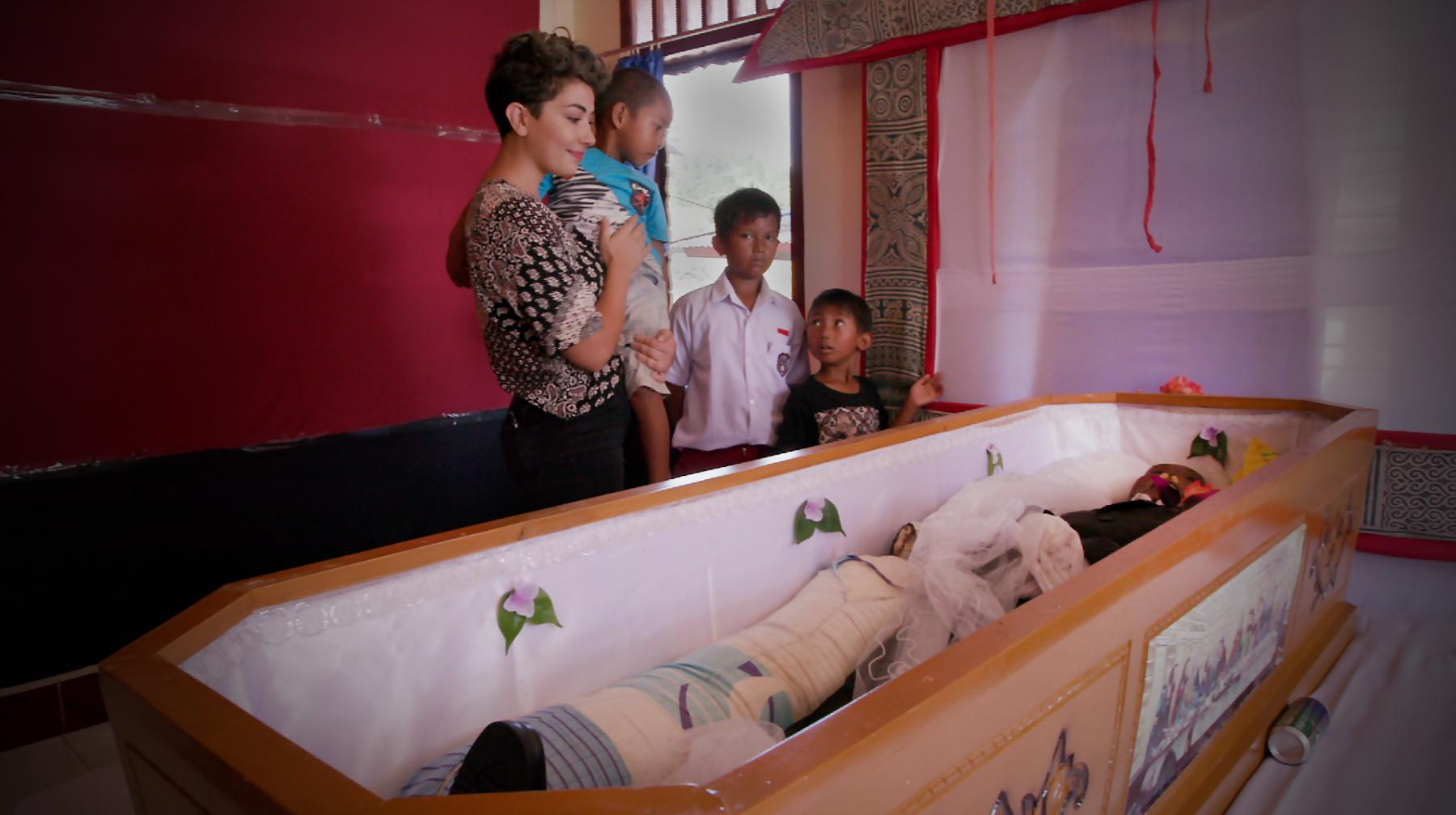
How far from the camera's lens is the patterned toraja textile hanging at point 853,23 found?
2.27 meters

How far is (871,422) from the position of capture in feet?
7.36

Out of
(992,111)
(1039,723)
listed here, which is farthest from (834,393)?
(1039,723)

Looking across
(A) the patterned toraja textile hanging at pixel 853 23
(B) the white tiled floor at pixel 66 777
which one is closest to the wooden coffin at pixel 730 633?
(B) the white tiled floor at pixel 66 777

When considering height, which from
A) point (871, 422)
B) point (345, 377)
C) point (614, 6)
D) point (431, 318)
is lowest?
point (871, 422)

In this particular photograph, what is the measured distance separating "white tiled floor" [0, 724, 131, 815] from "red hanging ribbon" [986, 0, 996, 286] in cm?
251

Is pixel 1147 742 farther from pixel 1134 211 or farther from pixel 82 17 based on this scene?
pixel 82 17

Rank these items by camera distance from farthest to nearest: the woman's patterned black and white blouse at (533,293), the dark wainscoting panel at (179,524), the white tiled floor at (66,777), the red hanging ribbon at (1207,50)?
the red hanging ribbon at (1207,50) < the dark wainscoting panel at (179,524) < the white tiled floor at (66,777) < the woman's patterned black and white blouse at (533,293)

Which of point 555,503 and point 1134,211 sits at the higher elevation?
point 1134,211

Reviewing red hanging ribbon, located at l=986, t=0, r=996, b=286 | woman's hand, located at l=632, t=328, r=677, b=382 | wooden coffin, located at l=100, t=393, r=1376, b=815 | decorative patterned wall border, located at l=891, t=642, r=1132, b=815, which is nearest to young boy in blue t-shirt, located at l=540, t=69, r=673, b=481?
Result: woman's hand, located at l=632, t=328, r=677, b=382

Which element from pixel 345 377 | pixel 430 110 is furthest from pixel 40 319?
pixel 430 110

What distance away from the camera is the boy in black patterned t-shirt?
2.19 m

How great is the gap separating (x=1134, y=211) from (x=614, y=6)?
8.23 feet

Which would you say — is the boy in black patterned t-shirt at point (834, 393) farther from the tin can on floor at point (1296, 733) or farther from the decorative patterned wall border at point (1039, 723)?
the decorative patterned wall border at point (1039, 723)

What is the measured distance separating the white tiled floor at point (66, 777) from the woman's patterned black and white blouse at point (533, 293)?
1.02 meters
